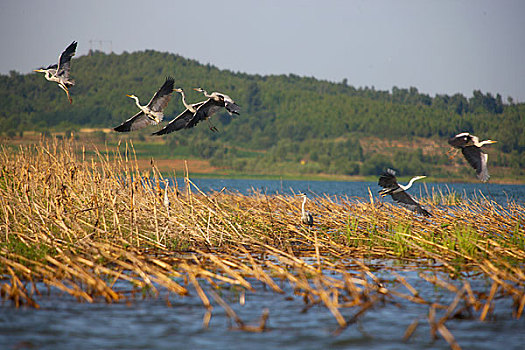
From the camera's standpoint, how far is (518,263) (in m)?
8.51

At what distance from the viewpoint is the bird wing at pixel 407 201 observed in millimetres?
10320

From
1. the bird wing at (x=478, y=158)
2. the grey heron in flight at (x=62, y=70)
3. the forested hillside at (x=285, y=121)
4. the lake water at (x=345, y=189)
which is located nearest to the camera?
the bird wing at (x=478, y=158)

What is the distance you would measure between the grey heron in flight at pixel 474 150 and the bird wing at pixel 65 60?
7.45 m

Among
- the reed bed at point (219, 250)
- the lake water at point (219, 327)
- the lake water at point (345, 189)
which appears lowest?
the lake water at point (345, 189)

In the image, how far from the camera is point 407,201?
10.5m

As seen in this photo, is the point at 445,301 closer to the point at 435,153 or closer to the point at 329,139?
the point at 435,153

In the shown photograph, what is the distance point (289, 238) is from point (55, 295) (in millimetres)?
4393

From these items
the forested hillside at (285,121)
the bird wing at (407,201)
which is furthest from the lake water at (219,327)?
the forested hillside at (285,121)

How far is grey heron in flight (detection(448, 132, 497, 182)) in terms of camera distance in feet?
34.1

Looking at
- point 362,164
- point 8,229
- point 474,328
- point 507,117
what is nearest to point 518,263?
point 474,328

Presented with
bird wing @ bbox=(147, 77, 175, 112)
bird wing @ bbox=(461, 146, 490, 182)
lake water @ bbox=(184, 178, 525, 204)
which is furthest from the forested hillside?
bird wing @ bbox=(147, 77, 175, 112)

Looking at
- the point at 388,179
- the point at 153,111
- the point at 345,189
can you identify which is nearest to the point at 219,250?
the point at 153,111

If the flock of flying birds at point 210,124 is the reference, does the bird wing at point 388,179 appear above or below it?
below

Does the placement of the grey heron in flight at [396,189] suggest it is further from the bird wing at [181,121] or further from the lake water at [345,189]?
the bird wing at [181,121]
